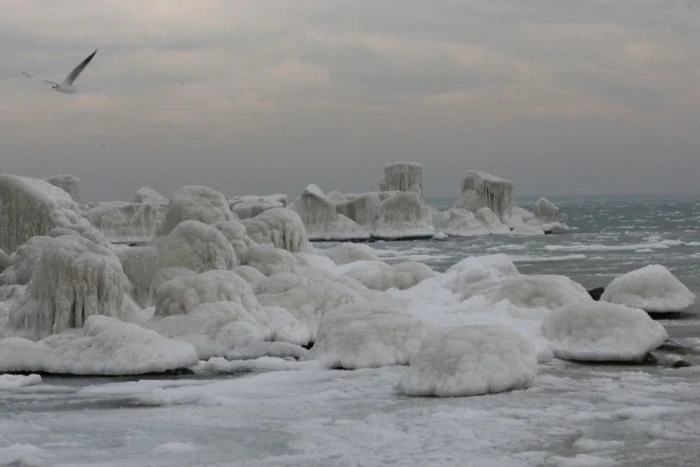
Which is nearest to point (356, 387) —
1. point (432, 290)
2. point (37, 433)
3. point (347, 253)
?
point (37, 433)

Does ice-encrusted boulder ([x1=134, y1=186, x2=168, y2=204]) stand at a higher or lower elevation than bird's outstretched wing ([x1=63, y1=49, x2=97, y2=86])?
lower

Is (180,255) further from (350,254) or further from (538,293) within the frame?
(350,254)

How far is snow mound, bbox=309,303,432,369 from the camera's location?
1722cm

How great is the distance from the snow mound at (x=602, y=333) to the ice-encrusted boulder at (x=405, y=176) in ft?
235

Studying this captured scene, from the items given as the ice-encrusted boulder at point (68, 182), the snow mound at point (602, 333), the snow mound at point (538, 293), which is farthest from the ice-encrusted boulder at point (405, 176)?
the snow mound at point (602, 333)

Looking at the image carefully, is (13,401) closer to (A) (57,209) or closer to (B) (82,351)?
(B) (82,351)

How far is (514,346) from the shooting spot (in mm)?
15242

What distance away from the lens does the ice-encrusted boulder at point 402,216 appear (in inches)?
3184

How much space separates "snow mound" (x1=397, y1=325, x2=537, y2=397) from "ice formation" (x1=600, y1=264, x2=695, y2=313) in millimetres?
10912

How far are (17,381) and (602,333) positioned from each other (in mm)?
9972

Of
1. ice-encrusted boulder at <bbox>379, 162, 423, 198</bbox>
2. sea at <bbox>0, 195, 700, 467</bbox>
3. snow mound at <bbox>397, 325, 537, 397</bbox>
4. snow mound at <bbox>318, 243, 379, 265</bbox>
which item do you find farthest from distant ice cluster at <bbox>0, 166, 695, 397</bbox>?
ice-encrusted boulder at <bbox>379, 162, 423, 198</bbox>

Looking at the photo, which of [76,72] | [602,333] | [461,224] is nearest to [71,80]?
[76,72]

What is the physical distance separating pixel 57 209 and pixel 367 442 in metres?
18.3

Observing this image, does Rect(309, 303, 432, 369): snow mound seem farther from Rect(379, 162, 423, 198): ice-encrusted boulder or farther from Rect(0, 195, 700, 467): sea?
Rect(379, 162, 423, 198): ice-encrusted boulder
